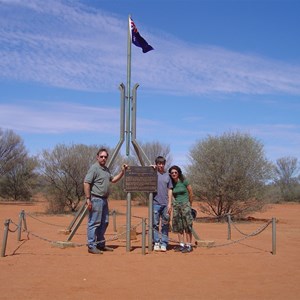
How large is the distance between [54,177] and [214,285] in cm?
1974

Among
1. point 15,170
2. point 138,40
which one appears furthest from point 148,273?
point 15,170

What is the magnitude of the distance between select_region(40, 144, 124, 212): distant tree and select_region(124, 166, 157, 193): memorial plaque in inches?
620

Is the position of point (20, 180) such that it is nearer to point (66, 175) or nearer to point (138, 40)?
point (66, 175)

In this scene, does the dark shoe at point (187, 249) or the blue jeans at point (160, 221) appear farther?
the blue jeans at point (160, 221)

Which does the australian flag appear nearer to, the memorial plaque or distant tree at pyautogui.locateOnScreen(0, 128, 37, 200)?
the memorial plaque

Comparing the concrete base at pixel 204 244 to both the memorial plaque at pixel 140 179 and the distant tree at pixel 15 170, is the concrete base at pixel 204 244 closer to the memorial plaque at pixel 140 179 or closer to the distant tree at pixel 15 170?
the memorial plaque at pixel 140 179

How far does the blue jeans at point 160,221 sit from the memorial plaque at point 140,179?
0.52 meters

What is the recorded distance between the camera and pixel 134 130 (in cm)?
989

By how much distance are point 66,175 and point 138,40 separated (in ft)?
49.8

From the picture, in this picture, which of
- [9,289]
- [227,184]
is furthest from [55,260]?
[227,184]

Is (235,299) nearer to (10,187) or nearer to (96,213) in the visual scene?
(96,213)

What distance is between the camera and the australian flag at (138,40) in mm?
10463

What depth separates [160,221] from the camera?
9281 millimetres

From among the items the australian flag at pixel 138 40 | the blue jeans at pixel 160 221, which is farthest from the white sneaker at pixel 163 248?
the australian flag at pixel 138 40
